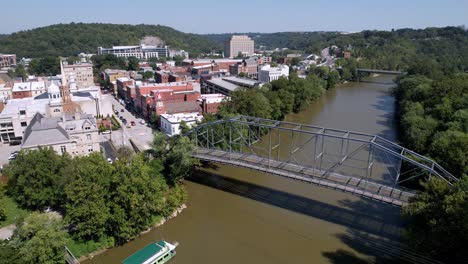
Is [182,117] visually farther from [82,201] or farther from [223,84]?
[223,84]

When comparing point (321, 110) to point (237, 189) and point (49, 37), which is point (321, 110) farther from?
point (49, 37)

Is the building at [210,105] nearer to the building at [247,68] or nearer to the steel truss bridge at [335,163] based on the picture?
the steel truss bridge at [335,163]

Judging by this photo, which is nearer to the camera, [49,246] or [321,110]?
[49,246]

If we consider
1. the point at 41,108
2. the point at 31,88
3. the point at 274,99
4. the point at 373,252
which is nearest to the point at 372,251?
the point at 373,252

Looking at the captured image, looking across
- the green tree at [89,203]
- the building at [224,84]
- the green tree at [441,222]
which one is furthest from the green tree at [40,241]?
the building at [224,84]

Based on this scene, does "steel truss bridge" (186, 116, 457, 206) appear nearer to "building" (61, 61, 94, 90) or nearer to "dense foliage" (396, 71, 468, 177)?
"dense foliage" (396, 71, 468, 177)

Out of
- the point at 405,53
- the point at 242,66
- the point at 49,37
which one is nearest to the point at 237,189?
the point at 242,66
